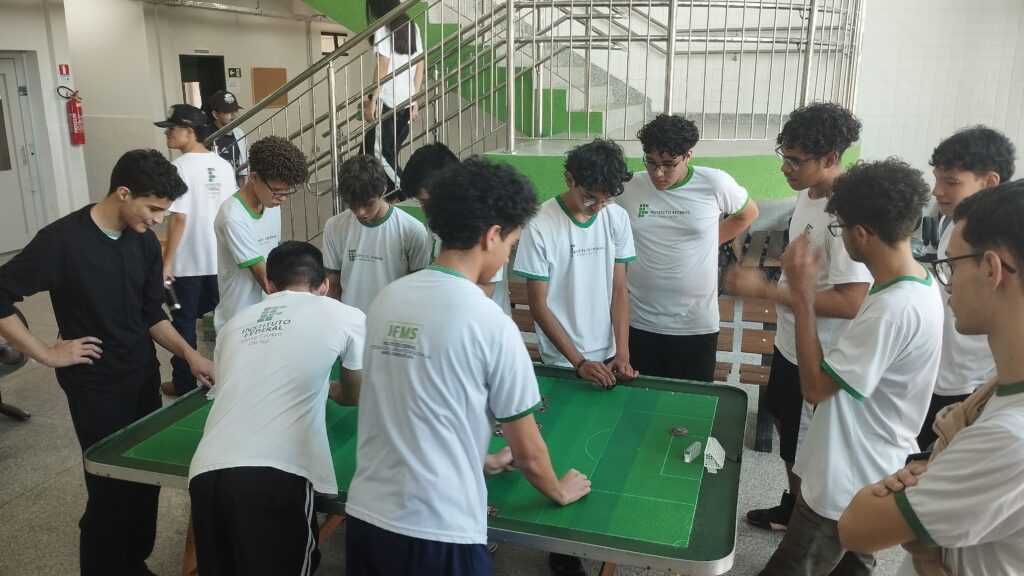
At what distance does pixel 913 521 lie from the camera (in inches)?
45.3

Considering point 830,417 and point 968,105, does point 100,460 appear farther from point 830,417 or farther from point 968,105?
point 968,105

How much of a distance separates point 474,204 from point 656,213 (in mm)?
1628

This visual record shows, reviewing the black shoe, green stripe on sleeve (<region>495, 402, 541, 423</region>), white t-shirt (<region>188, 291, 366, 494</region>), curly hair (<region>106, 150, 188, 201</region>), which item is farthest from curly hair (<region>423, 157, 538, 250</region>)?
the black shoe

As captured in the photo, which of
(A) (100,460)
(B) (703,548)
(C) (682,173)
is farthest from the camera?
(C) (682,173)

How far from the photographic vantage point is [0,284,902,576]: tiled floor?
2.84 m

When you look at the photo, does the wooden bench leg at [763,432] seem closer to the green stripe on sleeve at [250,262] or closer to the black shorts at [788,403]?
the black shorts at [788,403]

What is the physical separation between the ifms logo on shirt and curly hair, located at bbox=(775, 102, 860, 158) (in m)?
0.52

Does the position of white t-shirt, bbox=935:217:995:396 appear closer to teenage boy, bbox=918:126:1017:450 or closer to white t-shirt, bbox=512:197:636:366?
teenage boy, bbox=918:126:1017:450

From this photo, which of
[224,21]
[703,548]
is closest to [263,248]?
[703,548]

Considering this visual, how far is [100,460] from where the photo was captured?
2.15 meters

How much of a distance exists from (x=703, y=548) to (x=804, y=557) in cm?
46

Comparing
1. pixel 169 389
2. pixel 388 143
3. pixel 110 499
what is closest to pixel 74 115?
pixel 388 143

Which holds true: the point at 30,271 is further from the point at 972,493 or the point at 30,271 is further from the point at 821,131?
the point at 821,131

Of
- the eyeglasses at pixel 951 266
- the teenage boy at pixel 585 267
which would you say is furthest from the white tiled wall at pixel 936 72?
the eyeglasses at pixel 951 266
